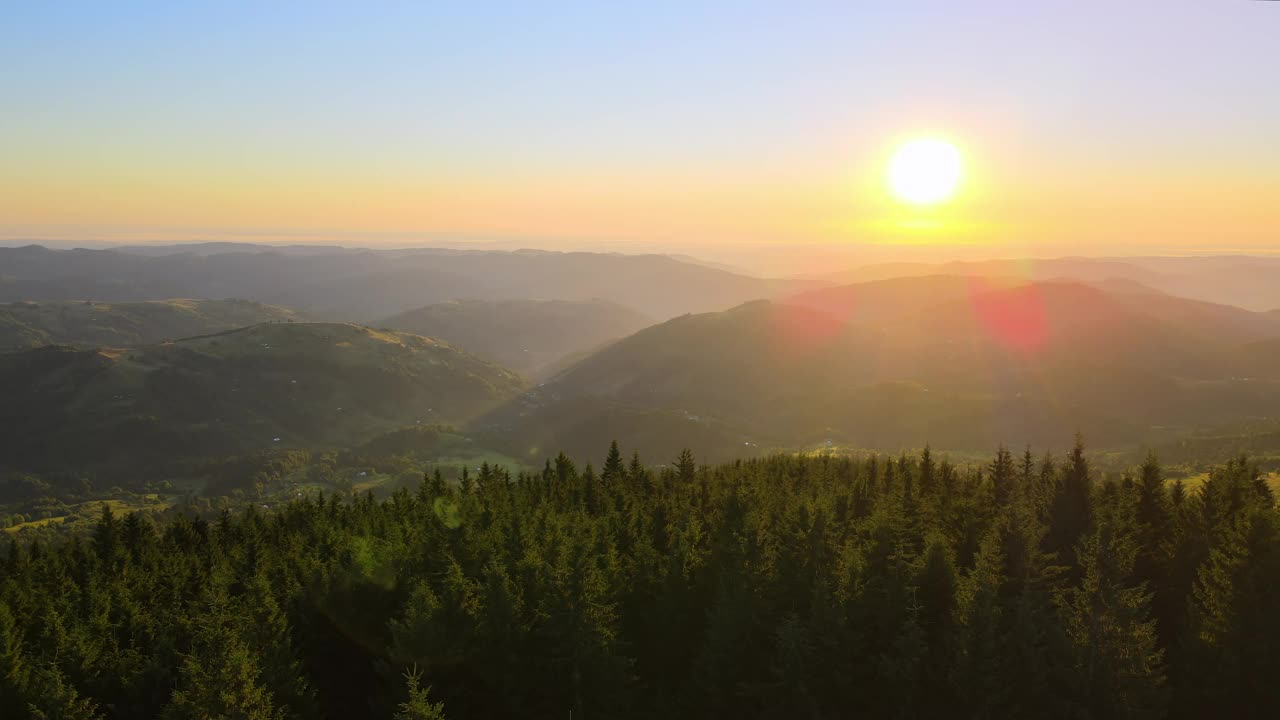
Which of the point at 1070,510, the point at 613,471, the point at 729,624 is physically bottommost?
A: the point at 613,471

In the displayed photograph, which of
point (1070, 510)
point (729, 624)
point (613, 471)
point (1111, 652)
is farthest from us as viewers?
point (613, 471)

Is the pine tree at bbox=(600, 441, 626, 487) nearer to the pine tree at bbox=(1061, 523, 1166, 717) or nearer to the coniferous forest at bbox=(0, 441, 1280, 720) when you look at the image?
the coniferous forest at bbox=(0, 441, 1280, 720)

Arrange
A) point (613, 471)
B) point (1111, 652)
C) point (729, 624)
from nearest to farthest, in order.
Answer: point (1111, 652)
point (729, 624)
point (613, 471)

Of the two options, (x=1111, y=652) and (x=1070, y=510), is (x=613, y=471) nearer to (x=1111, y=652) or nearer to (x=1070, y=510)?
(x=1070, y=510)

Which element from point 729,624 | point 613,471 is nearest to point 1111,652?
point 729,624

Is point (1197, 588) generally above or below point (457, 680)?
above

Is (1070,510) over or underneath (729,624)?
over

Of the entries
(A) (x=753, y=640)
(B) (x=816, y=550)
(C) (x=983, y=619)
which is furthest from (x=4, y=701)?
(C) (x=983, y=619)

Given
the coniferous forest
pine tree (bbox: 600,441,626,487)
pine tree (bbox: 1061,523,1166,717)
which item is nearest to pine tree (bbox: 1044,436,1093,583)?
the coniferous forest

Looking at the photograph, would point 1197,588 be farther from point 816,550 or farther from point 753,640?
point 753,640
